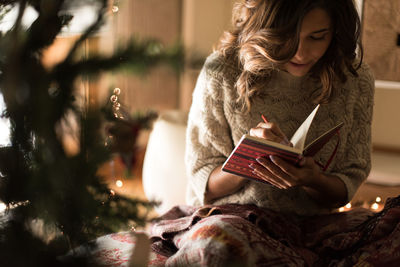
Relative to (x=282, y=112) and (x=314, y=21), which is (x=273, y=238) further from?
(x=314, y=21)

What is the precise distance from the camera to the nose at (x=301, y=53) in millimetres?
1285

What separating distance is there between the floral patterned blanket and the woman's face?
0.43m

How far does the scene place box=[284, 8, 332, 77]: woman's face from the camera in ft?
4.16

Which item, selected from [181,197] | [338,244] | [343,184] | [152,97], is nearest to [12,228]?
[338,244]

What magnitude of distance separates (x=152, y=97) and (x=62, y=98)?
3236 mm

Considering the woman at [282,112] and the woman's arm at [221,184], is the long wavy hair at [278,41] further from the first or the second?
the woman's arm at [221,184]

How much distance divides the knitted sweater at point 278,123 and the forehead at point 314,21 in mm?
190

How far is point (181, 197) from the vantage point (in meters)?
1.73

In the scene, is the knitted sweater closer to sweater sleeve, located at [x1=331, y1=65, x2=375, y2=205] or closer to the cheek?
sweater sleeve, located at [x1=331, y1=65, x2=375, y2=205]

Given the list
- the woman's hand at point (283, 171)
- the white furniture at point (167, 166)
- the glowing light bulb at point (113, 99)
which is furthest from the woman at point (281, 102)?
the glowing light bulb at point (113, 99)

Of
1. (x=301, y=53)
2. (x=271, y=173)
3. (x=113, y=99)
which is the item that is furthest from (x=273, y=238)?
(x=113, y=99)

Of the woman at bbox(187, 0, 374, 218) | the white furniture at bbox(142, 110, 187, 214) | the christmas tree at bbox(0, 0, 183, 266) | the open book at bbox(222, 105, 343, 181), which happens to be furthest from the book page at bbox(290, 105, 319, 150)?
the christmas tree at bbox(0, 0, 183, 266)

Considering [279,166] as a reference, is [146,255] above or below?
above

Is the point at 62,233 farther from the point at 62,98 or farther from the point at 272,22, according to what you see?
the point at 272,22
